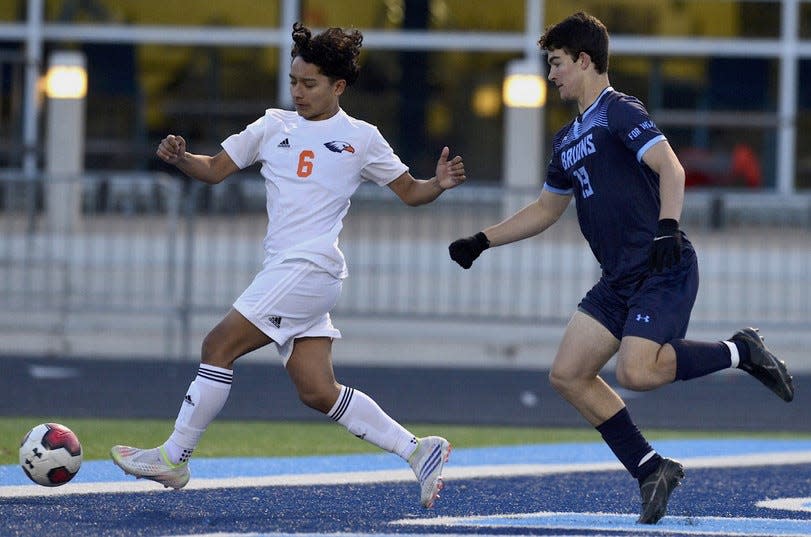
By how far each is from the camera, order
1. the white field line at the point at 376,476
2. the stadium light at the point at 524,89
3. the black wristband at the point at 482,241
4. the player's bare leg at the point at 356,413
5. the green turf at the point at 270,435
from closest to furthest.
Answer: the player's bare leg at the point at 356,413 < the black wristband at the point at 482,241 < the white field line at the point at 376,476 < the green turf at the point at 270,435 < the stadium light at the point at 524,89

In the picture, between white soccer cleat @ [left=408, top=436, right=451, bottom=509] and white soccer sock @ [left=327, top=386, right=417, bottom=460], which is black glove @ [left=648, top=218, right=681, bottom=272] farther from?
white soccer sock @ [left=327, top=386, right=417, bottom=460]

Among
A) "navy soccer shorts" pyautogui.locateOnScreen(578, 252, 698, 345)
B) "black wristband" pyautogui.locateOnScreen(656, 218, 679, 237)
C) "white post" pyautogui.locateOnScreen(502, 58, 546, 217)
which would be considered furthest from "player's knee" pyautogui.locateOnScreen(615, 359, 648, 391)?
"white post" pyautogui.locateOnScreen(502, 58, 546, 217)

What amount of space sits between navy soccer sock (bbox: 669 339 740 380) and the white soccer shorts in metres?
1.31

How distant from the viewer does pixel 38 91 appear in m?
18.8

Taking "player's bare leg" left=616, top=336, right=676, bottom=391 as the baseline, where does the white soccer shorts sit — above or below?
above

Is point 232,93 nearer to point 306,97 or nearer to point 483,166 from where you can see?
point 483,166

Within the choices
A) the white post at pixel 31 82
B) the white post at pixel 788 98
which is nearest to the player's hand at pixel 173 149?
the white post at pixel 31 82

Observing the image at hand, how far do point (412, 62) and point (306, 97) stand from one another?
1440cm

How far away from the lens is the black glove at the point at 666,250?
17.9 feet

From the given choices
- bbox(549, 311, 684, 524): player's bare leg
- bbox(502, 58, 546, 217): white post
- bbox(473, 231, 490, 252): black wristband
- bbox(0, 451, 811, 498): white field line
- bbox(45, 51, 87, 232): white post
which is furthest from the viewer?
bbox(502, 58, 546, 217): white post

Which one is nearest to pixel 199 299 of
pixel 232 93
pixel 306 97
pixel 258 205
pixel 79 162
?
pixel 258 205

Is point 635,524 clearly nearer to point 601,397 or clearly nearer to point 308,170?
point 601,397

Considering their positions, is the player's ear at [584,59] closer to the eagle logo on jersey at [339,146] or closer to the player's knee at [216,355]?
the eagle logo on jersey at [339,146]

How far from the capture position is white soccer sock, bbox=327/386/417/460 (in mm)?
6062
